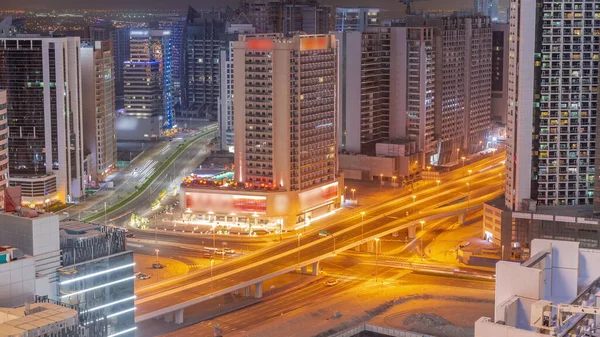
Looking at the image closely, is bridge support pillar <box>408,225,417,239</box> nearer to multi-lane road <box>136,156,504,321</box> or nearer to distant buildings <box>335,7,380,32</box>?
multi-lane road <box>136,156,504,321</box>

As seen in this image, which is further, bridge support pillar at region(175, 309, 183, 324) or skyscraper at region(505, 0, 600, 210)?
skyscraper at region(505, 0, 600, 210)

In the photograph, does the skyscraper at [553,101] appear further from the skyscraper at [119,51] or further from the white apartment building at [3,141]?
the skyscraper at [119,51]

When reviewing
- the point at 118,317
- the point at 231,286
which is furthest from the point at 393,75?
the point at 118,317

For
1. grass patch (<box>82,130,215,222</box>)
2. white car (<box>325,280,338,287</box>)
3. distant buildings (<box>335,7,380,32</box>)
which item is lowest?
white car (<box>325,280,338,287</box>)

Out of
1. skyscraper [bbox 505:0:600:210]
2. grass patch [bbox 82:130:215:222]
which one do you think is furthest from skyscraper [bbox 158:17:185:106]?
skyscraper [bbox 505:0:600:210]

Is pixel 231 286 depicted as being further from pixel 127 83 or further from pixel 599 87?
pixel 127 83

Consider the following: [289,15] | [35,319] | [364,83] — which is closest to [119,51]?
[289,15]
